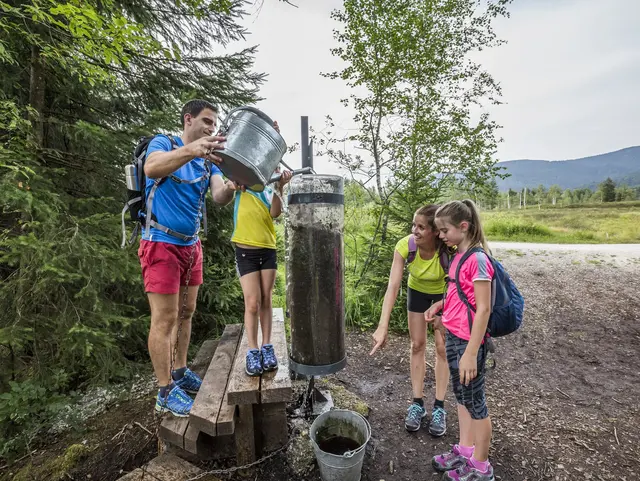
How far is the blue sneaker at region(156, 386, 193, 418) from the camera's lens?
229cm

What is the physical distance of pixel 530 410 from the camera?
3.33 meters

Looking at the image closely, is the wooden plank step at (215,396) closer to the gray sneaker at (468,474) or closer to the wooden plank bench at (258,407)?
the wooden plank bench at (258,407)

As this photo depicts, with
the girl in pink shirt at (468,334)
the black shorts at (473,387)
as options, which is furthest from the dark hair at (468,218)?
the black shorts at (473,387)

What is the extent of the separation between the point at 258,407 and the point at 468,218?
2.12 meters

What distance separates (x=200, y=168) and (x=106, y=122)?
8.91ft

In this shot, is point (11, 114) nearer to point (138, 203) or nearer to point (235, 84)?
point (138, 203)

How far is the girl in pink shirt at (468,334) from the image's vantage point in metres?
1.99

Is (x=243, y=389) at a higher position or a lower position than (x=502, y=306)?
lower

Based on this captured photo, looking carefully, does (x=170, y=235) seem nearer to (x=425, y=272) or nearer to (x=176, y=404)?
(x=176, y=404)

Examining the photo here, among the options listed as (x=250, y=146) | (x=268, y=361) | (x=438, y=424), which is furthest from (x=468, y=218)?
(x=438, y=424)

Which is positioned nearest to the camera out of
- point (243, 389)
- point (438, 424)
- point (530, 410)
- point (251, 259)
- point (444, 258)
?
point (243, 389)

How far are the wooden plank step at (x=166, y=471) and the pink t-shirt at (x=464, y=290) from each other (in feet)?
6.40

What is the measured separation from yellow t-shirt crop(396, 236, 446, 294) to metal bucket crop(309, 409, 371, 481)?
46.0 inches

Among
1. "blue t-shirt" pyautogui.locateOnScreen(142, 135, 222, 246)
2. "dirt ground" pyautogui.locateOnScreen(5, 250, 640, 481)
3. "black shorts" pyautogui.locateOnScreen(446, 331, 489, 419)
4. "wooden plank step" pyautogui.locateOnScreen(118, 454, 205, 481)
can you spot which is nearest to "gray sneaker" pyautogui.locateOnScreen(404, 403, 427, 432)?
"dirt ground" pyautogui.locateOnScreen(5, 250, 640, 481)
